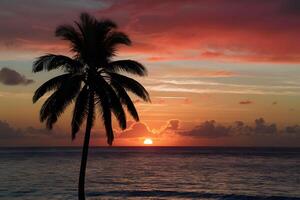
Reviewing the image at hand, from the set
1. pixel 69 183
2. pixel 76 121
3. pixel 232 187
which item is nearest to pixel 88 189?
pixel 69 183

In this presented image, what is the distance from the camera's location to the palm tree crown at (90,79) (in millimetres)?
20984

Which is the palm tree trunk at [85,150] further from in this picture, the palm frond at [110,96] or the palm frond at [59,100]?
the palm frond at [59,100]

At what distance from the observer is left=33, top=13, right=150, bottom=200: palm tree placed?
21.0 metres

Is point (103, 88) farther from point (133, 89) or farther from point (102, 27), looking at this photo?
point (102, 27)

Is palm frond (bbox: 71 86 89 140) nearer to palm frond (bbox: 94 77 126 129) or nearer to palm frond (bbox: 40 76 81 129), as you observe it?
palm frond (bbox: 40 76 81 129)

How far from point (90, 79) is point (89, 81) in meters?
0.10

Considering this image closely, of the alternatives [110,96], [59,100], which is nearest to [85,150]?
[59,100]

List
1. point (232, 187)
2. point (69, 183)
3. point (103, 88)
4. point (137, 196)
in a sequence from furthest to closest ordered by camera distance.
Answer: point (69, 183) → point (232, 187) → point (137, 196) → point (103, 88)

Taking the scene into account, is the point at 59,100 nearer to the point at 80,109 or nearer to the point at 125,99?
the point at 80,109

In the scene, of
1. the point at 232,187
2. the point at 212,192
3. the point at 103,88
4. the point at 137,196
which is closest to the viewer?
the point at 103,88

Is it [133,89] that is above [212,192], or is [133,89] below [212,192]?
above

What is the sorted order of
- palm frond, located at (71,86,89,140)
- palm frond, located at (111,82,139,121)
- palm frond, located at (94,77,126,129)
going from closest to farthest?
palm frond, located at (94,77,126,129) → palm frond, located at (71,86,89,140) → palm frond, located at (111,82,139,121)

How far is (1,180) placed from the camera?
62.0 meters

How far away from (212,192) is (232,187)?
19.4ft
